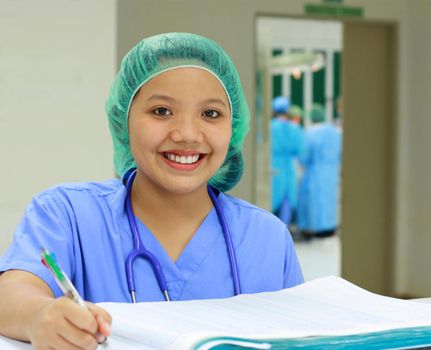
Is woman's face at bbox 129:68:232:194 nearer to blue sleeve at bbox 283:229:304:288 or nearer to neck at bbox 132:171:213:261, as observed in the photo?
neck at bbox 132:171:213:261

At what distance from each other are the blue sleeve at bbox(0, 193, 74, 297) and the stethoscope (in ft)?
0.29

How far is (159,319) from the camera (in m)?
0.72

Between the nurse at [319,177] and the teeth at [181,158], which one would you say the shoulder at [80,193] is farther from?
the nurse at [319,177]

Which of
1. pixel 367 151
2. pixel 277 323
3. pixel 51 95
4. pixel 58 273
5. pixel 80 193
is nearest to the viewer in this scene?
pixel 58 273

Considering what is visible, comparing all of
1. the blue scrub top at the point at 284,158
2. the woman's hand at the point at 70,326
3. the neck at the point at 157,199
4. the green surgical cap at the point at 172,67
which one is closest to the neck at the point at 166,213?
the neck at the point at 157,199

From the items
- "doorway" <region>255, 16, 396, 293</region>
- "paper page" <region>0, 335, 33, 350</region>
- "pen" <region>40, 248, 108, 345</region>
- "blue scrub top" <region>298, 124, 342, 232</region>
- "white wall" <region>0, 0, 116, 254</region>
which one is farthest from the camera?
"blue scrub top" <region>298, 124, 342, 232</region>

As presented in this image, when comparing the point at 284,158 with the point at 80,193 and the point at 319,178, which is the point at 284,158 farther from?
the point at 80,193

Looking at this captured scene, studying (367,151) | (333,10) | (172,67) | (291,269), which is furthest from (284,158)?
(172,67)

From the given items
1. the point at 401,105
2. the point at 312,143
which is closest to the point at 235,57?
the point at 401,105

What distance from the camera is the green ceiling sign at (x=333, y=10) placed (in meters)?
4.54

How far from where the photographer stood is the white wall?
9.45 feet

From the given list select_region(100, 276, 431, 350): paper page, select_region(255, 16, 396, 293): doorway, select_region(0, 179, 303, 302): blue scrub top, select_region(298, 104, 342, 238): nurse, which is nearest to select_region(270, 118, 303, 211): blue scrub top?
select_region(298, 104, 342, 238): nurse

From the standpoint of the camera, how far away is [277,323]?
2.39 ft

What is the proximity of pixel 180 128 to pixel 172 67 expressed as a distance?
0.36 ft
